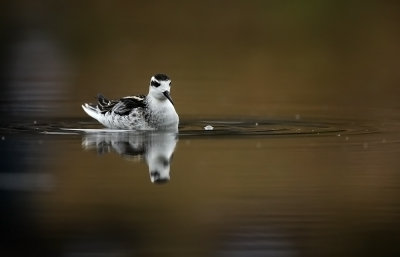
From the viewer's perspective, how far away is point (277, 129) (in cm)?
1498

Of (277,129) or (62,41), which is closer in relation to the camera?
(277,129)

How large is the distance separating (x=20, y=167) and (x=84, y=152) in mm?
1131

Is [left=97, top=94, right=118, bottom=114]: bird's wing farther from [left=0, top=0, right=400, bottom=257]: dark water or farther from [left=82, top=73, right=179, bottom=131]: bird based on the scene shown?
[left=0, top=0, right=400, bottom=257]: dark water

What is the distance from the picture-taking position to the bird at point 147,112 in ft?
49.6

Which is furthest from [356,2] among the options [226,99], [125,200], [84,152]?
[125,200]

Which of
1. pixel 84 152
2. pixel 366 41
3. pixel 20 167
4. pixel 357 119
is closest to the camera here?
pixel 20 167

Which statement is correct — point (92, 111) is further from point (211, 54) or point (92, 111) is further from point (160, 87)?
point (211, 54)

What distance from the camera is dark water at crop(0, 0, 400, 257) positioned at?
29.9ft

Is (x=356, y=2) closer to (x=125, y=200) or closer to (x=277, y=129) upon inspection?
(x=277, y=129)

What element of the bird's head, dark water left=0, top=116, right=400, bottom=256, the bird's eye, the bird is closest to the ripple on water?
dark water left=0, top=116, right=400, bottom=256

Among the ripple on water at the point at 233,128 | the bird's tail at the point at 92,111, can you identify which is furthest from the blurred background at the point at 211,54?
the ripple on water at the point at 233,128

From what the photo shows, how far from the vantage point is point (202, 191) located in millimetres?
10867

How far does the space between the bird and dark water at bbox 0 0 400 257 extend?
10.4 inches

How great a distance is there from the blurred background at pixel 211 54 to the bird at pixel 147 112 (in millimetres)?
1345
